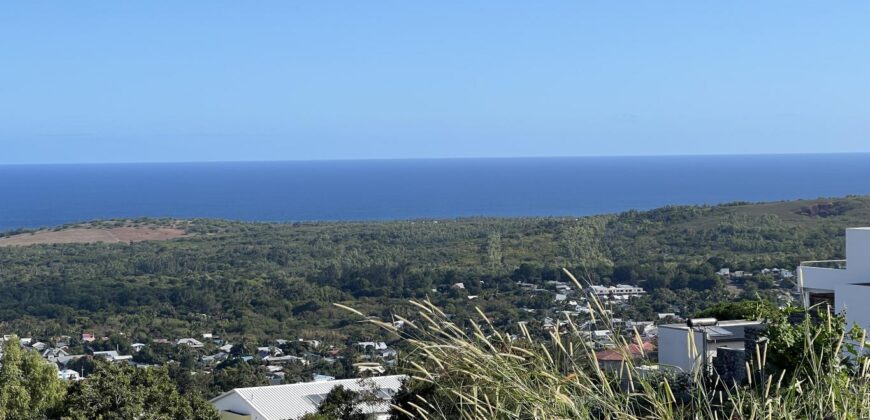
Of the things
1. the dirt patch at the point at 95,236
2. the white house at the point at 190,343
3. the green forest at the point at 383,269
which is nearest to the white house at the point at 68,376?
the white house at the point at 190,343

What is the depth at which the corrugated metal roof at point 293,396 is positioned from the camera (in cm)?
1703

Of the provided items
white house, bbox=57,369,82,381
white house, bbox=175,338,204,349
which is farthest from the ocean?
white house, bbox=57,369,82,381

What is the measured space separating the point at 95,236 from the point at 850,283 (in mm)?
62184

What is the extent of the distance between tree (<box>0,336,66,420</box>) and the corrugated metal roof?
10.9 ft

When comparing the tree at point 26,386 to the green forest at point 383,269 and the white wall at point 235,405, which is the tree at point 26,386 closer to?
the white wall at point 235,405

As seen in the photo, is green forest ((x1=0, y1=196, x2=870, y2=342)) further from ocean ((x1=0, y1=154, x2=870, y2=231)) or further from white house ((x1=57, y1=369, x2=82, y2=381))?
ocean ((x1=0, y1=154, x2=870, y2=231))

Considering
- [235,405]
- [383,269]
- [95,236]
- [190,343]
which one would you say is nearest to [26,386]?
[235,405]

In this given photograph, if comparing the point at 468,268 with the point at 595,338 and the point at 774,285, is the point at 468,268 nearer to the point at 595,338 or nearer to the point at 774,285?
the point at 774,285

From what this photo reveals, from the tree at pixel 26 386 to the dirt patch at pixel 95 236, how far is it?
54.9m

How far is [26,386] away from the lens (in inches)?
566

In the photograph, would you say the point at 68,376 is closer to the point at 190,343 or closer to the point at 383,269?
the point at 190,343

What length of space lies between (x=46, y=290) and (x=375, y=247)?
1888cm

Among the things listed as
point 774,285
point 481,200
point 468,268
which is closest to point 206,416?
point 774,285

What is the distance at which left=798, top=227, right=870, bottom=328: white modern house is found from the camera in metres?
12.8
